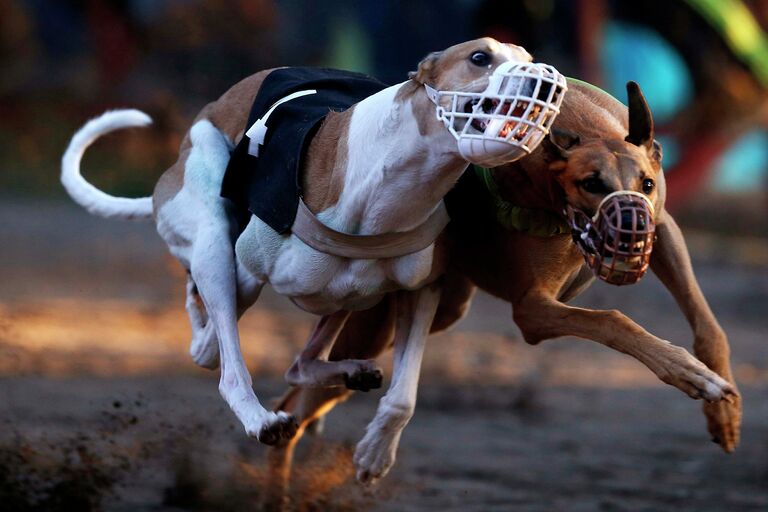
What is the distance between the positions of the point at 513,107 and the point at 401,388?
3.91 feet

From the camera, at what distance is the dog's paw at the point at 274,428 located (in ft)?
12.7

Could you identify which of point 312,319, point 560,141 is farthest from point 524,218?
point 312,319

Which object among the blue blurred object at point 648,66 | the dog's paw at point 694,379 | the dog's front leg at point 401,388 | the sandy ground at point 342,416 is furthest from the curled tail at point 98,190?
the blue blurred object at point 648,66

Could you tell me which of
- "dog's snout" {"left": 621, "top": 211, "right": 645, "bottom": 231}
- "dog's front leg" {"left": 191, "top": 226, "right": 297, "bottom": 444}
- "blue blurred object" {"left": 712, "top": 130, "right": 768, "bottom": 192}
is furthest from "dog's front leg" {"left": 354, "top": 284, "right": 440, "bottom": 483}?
"blue blurred object" {"left": 712, "top": 130, "right": 768, "bottom": 192}

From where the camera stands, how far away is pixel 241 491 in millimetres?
5203

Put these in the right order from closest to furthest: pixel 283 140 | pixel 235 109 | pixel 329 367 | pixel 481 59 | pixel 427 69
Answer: pixel 481 59
pixel 427 69
pixel 283 140
pixel 329 367
pixel 235 109

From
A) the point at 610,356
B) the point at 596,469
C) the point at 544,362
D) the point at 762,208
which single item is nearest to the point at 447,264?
the point at 596,469

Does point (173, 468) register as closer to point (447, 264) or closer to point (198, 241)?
point (198, 241)

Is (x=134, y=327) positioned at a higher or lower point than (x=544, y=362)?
higher

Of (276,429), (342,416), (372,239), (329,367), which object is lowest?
(342,416)

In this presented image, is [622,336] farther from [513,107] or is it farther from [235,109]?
[235,109]

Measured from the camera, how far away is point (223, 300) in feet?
13.7

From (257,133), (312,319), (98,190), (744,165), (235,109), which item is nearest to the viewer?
(257,133)

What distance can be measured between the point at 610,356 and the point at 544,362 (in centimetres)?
73
